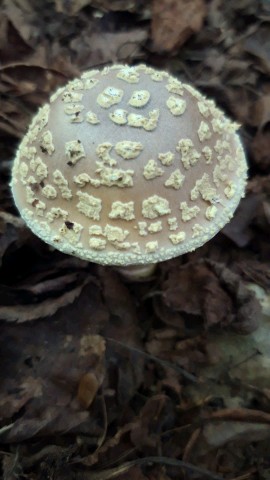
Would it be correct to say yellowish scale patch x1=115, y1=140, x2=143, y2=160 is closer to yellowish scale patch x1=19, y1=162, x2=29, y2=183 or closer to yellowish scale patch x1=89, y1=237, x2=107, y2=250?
yellowish scale patch x1=89, y1=237, x2=107, y2=250

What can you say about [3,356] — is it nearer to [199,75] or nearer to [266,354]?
[266,354]

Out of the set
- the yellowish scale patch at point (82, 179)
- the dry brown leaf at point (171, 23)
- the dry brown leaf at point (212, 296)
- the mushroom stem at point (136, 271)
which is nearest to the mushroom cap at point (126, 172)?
the yellowish scale patch at point (82, 179)

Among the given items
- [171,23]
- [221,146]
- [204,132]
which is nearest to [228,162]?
[221,146]

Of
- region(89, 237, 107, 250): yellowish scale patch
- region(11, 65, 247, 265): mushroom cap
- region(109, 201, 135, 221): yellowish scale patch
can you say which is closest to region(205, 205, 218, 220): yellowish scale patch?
region(11, 65, 247, 265): mushroom cap

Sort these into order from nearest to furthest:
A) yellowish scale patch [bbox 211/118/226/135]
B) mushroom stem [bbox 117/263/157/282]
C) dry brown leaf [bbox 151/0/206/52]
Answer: yellowish scale patch [bbox 211/118/226/135]
mushroom stem [bbox 117/263/157/282]
dry brown leaf [bbox 151/0/206/52]

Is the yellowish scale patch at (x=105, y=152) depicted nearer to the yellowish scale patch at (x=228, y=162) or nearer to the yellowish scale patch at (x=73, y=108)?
the yellowish scale patch at (x=73, y=108)
